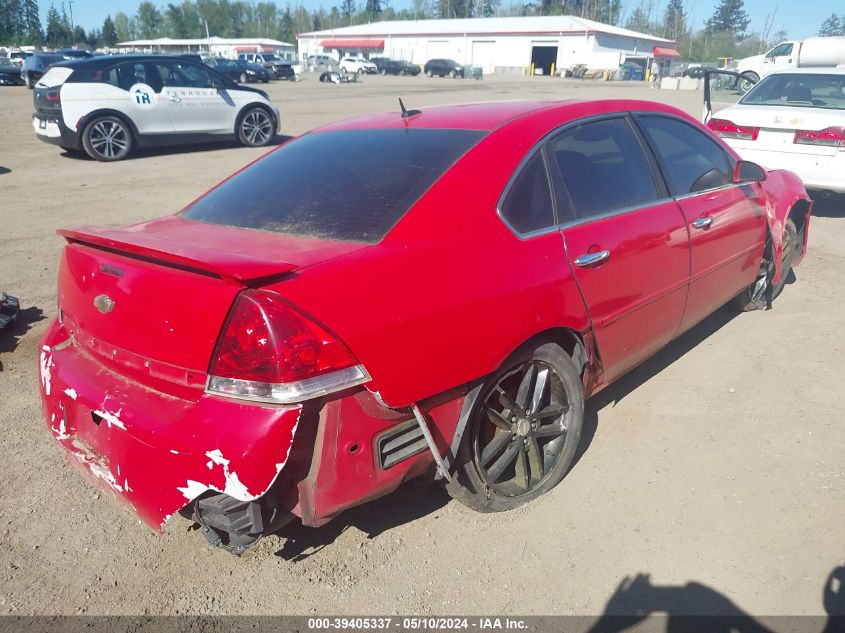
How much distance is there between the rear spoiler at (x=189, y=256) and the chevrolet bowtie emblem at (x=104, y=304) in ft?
0.53

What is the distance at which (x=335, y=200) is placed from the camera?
2.68m

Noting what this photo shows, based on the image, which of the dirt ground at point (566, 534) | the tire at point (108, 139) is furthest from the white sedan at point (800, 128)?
the tire at point (108, 139)

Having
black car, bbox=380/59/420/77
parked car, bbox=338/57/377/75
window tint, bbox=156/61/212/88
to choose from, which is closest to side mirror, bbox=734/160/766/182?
window tint, bbox=156/61/212/88

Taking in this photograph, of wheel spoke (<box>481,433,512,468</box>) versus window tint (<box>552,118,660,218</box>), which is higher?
window tint (<box>552,118,660,218</box>)

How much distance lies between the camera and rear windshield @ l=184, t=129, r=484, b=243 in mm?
2521

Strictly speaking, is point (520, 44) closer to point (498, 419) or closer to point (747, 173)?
point (747, 173)

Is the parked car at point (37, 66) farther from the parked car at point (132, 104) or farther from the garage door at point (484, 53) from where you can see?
the garage door at point (484, 53)

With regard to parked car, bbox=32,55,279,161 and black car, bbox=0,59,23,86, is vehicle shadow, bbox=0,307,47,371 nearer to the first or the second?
parked car, bbox=32,55,279,161

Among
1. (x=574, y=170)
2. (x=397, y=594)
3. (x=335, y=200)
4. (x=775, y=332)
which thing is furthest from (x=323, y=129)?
(x=775, y=332)

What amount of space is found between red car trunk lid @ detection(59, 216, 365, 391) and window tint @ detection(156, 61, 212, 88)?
1009 cm

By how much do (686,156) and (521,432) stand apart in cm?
205

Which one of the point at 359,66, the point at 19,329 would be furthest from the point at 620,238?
the point at 359,66

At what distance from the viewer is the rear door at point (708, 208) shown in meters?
3.62

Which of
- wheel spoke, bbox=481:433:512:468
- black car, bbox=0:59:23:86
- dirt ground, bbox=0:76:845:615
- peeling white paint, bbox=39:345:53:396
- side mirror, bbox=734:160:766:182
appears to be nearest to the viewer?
→ dirt ground, bbox=0:76:845:615
